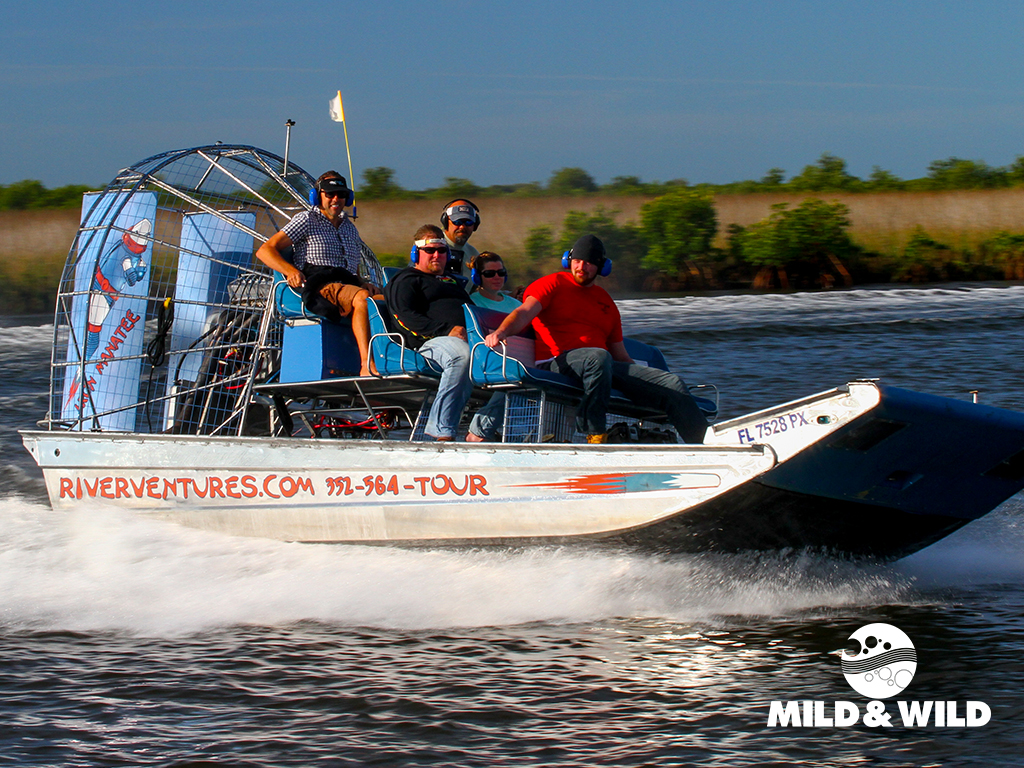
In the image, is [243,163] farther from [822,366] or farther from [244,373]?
[822,366]

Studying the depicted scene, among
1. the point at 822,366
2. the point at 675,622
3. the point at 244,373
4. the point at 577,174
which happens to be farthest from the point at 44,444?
the point at 577,174

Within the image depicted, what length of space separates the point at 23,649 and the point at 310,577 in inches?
72.5

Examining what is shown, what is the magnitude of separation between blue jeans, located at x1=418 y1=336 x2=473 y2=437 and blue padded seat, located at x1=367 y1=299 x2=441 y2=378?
0.16 m

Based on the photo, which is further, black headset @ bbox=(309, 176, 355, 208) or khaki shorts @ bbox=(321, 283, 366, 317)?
→ black headset @ bbox=(309, 176, 355, 208)

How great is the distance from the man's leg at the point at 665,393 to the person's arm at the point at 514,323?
2.37 feet

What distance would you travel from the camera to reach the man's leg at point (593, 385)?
7273mm

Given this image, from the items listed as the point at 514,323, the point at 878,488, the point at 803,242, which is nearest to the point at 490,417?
A: the point at 514,323

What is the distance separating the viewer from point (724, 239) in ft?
98.3

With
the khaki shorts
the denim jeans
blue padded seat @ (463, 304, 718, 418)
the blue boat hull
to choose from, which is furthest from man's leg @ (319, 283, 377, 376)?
the blue boat hull

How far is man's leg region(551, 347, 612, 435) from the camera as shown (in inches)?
286

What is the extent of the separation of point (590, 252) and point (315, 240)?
212 centimetres

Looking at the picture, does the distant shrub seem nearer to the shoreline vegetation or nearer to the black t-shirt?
the shoreline vegetation

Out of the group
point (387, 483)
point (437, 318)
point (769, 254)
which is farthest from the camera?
point (769, 254)

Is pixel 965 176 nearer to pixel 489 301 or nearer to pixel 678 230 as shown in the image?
pixel 678 230
